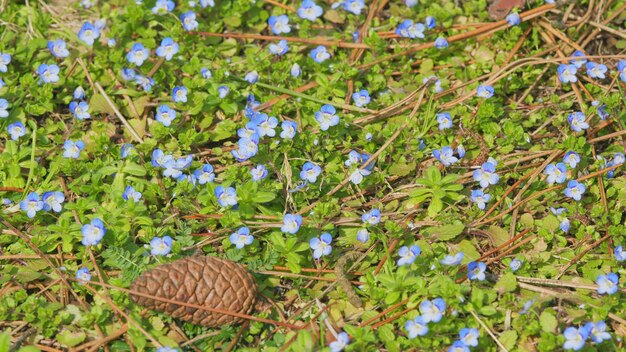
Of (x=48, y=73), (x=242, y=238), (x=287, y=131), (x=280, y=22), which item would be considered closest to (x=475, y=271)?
(x=242, y=238)

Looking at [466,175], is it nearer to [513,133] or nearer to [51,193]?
[513,133]

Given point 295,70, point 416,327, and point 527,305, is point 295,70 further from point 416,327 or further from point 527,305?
point 527,305

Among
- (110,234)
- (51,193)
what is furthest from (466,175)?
(51,193)

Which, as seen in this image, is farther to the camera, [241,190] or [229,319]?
[241,190]

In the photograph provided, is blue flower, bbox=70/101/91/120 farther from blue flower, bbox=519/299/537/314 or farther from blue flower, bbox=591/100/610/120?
blue flower, bbox=591/100/610/120

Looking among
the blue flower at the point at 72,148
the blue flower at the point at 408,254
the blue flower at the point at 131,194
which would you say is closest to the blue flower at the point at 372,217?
the blue flower at the point at 408,254
